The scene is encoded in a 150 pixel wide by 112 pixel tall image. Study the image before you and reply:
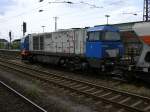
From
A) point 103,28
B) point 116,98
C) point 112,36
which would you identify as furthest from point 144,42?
point 112,36

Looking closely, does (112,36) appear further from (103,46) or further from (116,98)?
(116,98)

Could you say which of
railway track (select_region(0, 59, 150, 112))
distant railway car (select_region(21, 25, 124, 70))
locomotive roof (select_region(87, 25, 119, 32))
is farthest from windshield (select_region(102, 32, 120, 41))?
railway track (select_region(0, 59, 150, 112))

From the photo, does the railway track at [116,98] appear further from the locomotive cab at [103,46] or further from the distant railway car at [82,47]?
the distant railway car at [82,47]

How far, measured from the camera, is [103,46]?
682 inches

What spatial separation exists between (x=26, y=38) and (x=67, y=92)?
1826 cm

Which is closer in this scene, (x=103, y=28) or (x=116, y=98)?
(x=116, y=98)

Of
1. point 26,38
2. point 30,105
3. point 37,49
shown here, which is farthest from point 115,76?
point 26,38

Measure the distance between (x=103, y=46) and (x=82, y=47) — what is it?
253 centimetres

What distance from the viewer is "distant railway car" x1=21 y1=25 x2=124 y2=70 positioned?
17.4 meters

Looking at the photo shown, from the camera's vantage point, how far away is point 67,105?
421 inches

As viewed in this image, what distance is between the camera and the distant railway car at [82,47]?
686 inches

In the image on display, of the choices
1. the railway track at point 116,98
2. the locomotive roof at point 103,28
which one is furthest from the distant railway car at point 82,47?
the railway track at point 116,98

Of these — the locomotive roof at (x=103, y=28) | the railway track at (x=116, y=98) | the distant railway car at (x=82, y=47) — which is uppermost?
the locomotive roof at (x=103, y=28)

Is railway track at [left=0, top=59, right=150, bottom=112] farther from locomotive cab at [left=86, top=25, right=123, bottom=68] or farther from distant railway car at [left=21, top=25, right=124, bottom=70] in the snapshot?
distant railway car at [left=21, top=25, right=124, bottom=70]
